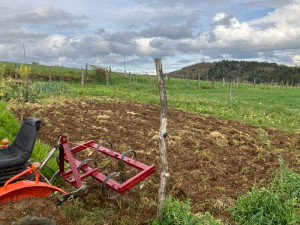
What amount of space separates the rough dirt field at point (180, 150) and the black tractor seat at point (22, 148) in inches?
49.4

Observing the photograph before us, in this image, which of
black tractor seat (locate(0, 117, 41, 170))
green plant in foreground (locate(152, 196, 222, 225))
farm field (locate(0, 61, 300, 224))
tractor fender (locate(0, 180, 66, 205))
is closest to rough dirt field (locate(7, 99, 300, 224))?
farm field (locate(0, 61, 300, 224))

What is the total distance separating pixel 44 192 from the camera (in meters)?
2.81

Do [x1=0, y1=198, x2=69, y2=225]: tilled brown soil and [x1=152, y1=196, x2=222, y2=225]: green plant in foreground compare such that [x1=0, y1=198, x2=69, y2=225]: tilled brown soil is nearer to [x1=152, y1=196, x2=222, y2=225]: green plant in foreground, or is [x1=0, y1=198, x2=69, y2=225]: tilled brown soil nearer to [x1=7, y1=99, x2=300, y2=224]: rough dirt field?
[x1=7, y1=99, x2=300, y2=224]: rough dirt field

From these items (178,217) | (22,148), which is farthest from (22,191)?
(178,217)

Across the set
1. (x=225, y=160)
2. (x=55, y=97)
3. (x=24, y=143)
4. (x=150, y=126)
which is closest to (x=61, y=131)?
(x=150, y=126)

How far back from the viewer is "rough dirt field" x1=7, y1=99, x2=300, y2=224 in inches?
162

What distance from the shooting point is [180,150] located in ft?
22.1

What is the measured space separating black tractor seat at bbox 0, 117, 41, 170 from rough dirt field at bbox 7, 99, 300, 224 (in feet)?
4.12

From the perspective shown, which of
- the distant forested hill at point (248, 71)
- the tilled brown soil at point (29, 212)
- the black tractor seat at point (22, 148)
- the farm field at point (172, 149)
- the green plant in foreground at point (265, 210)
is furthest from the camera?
the distant forested hill at point (248, 71)

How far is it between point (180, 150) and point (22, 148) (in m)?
4.35

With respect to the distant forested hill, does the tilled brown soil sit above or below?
below

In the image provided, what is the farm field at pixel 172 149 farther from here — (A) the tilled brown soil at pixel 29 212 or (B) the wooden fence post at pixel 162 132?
(B) the wooden fence post at pixel 162 132

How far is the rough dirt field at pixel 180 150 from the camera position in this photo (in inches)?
162

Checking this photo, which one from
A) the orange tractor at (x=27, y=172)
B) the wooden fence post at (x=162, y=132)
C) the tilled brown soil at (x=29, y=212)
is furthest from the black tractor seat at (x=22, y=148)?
the wooden fence post at (x=162, y=132)
